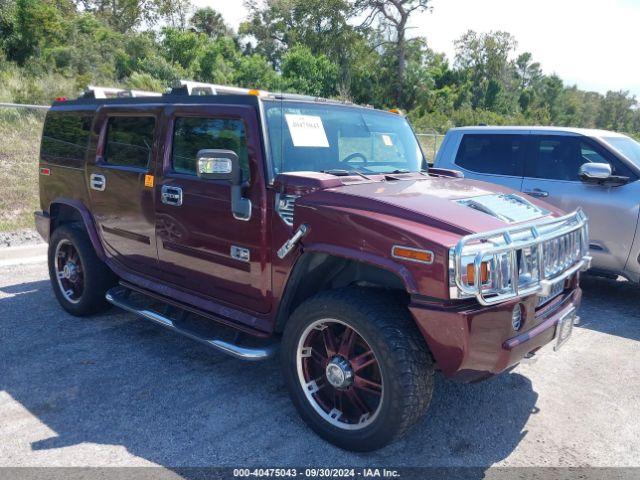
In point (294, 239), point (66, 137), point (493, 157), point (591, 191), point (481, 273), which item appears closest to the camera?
point (481, 273)

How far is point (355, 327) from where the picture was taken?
119 inches

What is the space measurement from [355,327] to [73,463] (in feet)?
5.54

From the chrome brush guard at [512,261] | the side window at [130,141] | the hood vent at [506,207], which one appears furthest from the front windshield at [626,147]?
the side window at [130,141]

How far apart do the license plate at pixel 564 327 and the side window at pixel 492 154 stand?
341cm

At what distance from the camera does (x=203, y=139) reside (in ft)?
13.2

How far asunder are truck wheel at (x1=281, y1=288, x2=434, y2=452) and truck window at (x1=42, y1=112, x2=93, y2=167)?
2.98m

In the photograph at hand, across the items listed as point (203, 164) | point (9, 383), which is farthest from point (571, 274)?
point (9, 383)

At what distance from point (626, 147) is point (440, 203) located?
4.07 m

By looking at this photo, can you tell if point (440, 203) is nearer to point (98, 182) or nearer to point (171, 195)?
point (171, 195)

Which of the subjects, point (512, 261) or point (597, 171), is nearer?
point (512, 261)

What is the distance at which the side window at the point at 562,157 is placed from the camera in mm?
6121

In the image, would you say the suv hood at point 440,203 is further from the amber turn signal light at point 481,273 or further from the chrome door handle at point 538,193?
the chrome door handle at point 538,193

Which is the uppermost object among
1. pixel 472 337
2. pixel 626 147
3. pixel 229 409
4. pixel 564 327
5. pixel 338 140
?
pixel 338 140

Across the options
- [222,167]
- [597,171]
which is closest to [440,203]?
[222,167]
